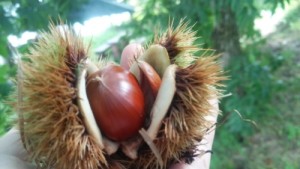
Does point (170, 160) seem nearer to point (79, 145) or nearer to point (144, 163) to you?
point (144, 163)

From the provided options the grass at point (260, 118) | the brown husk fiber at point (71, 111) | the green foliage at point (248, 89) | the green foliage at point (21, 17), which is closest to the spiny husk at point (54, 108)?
the brown husk fiber at point (71, 111)

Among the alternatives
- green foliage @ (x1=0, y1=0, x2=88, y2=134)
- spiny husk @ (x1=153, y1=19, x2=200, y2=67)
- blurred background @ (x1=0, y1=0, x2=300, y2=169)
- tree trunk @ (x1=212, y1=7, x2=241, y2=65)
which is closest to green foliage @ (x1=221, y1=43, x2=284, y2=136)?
blurred background @ (x1=0, y1=0, x2=300, y2=169)

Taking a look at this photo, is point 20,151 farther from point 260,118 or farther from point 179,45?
point 260,118

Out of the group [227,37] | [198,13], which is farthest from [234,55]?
[198,13]

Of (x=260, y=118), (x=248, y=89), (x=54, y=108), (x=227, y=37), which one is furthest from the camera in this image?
(x=227, y=37)

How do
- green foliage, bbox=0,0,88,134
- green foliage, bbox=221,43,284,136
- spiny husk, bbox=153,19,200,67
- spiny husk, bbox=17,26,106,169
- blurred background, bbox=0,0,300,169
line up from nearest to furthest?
spiny husk, bbox=17,26,106,169 < spiny husk, bbox=153,19,200,67 < green foliage, bbox=0,0,88,134 < blurred background, bbox=0,0,300,169 < green foliage, bbox=221,43,284,136

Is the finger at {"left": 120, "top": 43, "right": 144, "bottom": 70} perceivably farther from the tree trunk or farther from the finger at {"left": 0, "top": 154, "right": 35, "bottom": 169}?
the tree trunk
